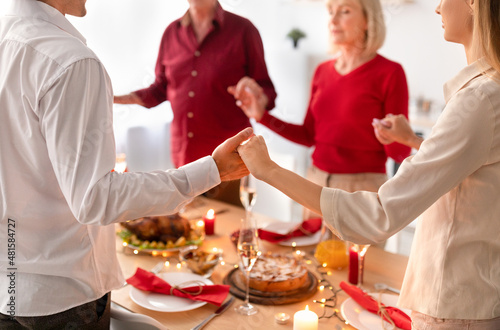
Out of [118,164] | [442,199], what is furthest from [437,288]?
[118,164]

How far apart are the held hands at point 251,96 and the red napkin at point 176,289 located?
3.15 ft

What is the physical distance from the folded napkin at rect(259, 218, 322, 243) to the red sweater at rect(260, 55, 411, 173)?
1.63 ft

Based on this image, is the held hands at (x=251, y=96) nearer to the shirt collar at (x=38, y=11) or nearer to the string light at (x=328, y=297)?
the string light at (x=328, y=297)

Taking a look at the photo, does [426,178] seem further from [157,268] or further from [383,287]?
[157,268]

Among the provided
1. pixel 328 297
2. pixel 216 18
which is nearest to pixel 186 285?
pixel 328 297

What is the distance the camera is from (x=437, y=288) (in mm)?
981

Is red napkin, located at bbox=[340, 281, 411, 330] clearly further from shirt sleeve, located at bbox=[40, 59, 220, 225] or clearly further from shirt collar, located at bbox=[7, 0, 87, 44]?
shirt collar, located at bbox=[7, 0, 87, 44]

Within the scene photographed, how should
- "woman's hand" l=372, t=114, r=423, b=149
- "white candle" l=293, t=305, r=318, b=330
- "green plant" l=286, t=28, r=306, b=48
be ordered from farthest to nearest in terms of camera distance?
1. "green plant" l=286, t=28, r=306, b=48
2. "woman's hand" l=372, t=114, r=423, b=149
3. "white candle" l=293, t=305, r=318, b=330

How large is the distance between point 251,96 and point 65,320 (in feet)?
4.37

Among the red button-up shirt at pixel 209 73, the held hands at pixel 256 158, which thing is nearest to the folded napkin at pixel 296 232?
the held hands at pixel 256 158

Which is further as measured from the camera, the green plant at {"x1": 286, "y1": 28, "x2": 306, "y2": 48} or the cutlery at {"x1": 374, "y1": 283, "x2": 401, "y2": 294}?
the green plant at {"x1": 286, "y1": 28, "x2": 306, "y2": 48}

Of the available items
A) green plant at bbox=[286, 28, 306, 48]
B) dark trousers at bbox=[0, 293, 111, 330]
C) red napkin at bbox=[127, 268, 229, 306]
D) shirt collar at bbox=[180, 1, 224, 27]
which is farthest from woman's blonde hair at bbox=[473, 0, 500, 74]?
green plant at bbox=[286, 28, 306, 48]

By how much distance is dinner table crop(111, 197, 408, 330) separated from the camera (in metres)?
1.20

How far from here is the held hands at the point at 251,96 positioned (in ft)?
6.87
